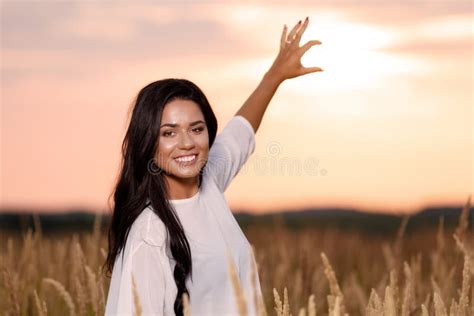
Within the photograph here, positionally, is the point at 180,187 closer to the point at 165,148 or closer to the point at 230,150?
the point at 165,148

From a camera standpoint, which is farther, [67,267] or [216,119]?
[67,267]

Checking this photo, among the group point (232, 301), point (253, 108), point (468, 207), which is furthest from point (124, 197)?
point (468, 207)

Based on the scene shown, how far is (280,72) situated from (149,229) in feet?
4.30

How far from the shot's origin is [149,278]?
2.15 metres

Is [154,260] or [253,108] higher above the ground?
[253,108]

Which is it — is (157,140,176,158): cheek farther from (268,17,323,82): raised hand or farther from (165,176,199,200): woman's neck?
(268,17,323,82): raised hand

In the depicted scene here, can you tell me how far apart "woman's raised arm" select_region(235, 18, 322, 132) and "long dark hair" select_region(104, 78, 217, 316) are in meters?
0.88

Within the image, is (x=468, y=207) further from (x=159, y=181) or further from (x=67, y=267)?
(x=67, y=267)

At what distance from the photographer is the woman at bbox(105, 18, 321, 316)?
220cm

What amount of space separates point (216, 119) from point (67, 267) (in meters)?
1.49

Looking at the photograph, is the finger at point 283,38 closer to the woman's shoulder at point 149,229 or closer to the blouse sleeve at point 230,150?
the blouse sleeve at point 230,150

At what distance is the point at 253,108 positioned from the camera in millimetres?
3309

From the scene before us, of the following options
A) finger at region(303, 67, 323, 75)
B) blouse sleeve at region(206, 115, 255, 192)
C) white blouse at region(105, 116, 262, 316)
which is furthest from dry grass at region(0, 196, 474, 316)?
finger at region(303, 67, 323, 75)

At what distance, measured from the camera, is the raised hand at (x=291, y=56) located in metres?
3.33
